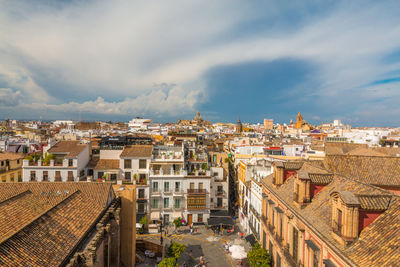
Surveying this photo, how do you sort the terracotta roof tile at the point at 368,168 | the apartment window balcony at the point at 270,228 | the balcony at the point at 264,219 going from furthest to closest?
the balcony at the point at 264,219
the apartment window balcony at the point at 270,228
the terracotta roof tile at the point at 368,168

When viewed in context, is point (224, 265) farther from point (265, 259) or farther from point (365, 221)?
point (365, 221)

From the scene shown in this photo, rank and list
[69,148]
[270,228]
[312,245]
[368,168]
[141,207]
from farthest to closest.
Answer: [69,148], [141,207], [270,228], [368,168], [312,245]

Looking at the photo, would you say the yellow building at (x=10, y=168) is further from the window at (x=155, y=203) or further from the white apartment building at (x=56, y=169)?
the window at (x=155, y=203)

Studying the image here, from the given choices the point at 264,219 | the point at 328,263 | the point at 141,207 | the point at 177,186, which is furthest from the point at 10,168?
the point at 328,263

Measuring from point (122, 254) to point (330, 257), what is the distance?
1913 centimetres

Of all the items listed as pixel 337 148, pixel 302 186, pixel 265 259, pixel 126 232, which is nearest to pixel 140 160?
pixel 126 232

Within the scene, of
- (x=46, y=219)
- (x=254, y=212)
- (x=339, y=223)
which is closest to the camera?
(x=339, y=223)

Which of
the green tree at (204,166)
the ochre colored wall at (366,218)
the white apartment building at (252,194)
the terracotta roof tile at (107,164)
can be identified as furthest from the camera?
the green tree at (204,166)

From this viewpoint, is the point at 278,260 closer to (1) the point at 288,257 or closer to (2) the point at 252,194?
(1) the point at 288,257

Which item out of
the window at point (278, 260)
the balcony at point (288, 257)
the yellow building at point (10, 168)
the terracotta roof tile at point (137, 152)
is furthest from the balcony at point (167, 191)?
the yellow building at point (10, 168)

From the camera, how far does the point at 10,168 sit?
41.9 metres

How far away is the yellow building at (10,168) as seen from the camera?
40.7 metres

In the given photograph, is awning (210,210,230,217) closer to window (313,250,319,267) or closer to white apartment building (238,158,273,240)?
white apartment building (238,158,273,240)

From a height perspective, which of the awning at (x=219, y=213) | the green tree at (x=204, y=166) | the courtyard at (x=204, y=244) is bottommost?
the courtyard at (x=204, y=244)
